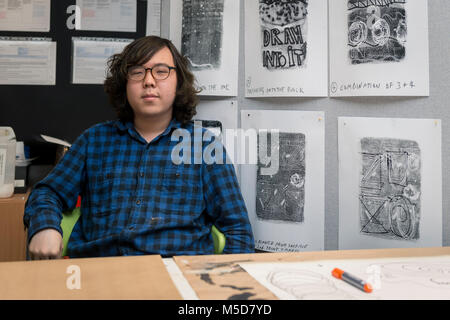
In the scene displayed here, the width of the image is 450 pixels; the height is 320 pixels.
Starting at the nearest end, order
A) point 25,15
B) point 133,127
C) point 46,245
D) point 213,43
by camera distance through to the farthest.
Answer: point 46,245 → point 133,127 → point 213,43 → point 25,15

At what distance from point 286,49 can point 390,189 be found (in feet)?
1.70

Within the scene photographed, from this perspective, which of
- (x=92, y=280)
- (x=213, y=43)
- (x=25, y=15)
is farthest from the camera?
(x=25, y=15)

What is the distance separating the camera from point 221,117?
1336 mm

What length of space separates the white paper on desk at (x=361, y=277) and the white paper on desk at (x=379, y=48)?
19.4 inches

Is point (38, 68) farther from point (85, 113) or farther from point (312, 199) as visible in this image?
point (312, 199)

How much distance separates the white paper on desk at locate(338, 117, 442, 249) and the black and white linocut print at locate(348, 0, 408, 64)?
0.18 m

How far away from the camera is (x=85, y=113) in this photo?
5.79ft

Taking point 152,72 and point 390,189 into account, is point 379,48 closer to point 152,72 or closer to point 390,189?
point 390,189

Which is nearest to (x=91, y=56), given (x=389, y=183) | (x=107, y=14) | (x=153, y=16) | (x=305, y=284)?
(x=107, y=14)

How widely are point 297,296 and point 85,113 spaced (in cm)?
145

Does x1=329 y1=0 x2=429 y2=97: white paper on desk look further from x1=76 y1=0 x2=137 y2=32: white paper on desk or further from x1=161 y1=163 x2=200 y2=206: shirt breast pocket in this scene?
x1=76 y1=0 x2=137 y2=32: white paper on desk

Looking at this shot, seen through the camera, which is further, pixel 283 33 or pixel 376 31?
pixel 283 33
